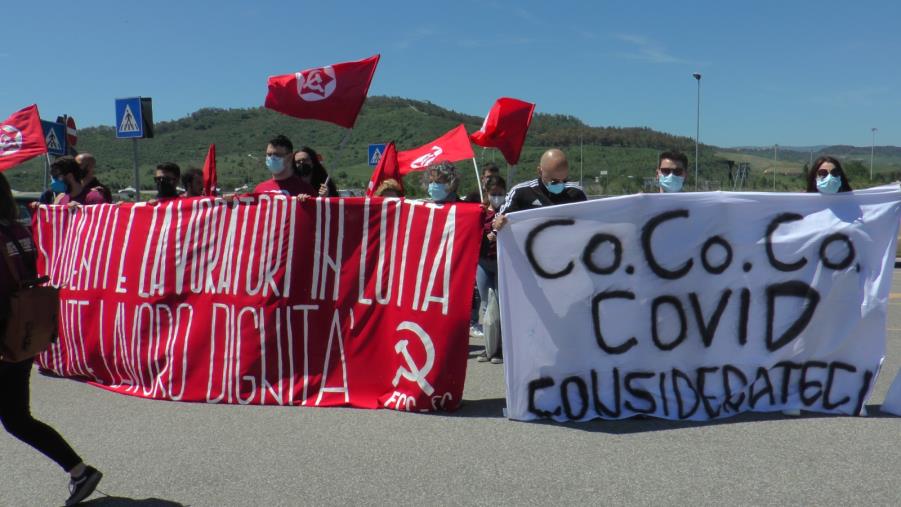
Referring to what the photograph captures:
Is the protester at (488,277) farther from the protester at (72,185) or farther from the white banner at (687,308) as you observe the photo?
the protester at (72,185)

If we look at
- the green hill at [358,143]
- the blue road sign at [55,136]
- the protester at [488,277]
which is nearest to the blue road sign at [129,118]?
the blue road sign at [55,136]

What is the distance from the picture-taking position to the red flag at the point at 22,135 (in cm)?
809

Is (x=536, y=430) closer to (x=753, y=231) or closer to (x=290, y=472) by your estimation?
(x=290, y=472)

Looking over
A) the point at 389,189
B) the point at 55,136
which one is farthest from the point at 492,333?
the point at 55,136

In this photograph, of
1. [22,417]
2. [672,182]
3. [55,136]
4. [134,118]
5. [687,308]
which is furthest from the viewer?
[55,136]

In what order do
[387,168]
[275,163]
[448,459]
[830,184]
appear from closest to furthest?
[448,459]
[830,184]
[275,163]
[387,168]

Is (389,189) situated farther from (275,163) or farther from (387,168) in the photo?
(275,163)

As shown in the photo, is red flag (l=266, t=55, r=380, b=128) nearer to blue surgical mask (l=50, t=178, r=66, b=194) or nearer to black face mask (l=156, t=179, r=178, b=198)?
black face mask (l=156, t=179, r=178, b=198)

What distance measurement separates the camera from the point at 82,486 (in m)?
4.07

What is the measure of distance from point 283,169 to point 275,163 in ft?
0.29

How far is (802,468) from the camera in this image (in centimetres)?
443

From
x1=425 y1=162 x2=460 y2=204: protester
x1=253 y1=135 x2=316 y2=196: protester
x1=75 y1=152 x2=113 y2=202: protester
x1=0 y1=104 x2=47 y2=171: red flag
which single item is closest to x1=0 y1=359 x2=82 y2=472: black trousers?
x1=253 y1=135 x2=316 y2=196: protester

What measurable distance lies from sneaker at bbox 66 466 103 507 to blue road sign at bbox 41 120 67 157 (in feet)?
31.2

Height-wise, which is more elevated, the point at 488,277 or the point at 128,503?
the point at 488,277
